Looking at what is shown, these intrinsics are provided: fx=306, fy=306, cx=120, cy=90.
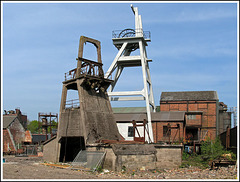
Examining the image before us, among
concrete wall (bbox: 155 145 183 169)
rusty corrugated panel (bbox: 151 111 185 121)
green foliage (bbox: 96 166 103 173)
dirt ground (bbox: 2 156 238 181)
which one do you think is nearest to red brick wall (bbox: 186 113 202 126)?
rusty corrugated panel (bbox: 151 111 185 121)

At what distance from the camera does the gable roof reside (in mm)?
38419

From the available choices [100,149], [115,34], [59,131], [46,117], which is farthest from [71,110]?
[46,117]

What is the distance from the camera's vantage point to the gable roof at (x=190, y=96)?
38419 mm

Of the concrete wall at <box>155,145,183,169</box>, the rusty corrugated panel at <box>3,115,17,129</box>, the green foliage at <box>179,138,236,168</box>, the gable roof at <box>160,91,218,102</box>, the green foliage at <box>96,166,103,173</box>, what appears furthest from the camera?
the gable roof at <box>160,91,218,102</box>

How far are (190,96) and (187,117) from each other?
4.12 metres

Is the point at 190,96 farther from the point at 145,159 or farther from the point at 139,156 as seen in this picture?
the point at 139,156

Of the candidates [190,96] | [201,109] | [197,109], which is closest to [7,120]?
[190,96]

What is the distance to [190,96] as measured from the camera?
3909 cm

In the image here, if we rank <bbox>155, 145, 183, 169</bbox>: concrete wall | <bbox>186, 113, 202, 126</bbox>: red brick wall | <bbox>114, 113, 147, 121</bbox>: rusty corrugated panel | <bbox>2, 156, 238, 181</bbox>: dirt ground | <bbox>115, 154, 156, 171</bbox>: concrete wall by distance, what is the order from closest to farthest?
<bbox>2, 156, 238, 181</bbox>: dirt ground → <bbox>115, 154, 156, 171</bbox>: concrete wall → <bbox>155, 145, 183, 169</bbox>: concrete wall → <bbox>114, 113, 147, 121</bbox>: rusty corrugated panel → <bbox>186, 113, 202, 126</bbox>: red brick wall

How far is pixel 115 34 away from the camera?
31.7 metres

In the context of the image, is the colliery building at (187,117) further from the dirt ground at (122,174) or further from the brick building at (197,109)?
the dirt ground at (122,174)

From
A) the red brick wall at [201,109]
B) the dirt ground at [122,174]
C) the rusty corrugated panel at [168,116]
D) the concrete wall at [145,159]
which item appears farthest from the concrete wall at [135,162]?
the red brick wall at [201,109]

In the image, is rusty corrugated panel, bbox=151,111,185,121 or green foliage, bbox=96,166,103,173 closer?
green foliage, bbox=96,166,103,173

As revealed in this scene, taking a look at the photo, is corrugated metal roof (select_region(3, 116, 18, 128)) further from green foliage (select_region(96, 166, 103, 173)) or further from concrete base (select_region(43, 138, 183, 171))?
green foliage (select_region(96, 166, 103, 173))
